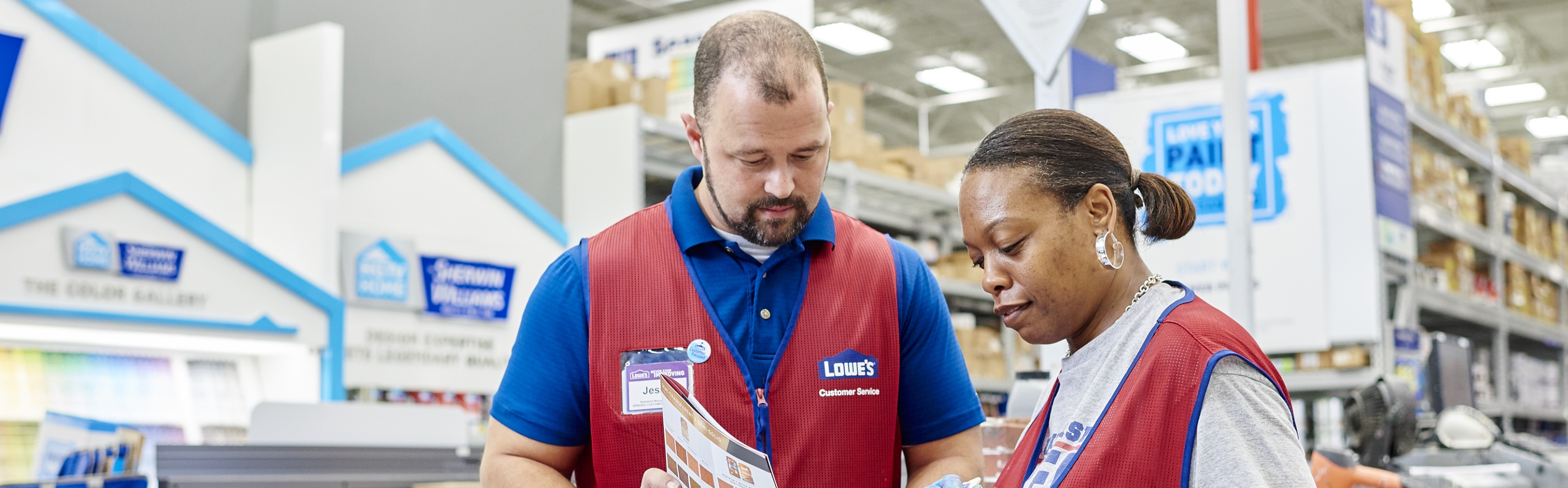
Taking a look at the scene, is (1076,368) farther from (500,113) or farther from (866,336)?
(500,113)

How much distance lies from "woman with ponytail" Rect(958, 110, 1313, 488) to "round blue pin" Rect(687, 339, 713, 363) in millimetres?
437

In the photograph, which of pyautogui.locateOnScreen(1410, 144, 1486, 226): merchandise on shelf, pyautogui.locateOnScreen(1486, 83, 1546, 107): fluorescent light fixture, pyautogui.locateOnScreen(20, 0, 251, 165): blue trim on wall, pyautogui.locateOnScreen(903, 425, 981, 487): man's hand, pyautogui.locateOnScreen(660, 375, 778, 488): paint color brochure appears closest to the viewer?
pyautogui.locateOnScreen(660, 375, 778, 488): paint color brochure

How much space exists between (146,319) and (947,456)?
311cm

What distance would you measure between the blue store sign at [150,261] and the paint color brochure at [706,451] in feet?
10.3

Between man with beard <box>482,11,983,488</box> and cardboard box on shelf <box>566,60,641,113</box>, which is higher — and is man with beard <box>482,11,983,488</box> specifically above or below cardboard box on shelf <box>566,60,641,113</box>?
below

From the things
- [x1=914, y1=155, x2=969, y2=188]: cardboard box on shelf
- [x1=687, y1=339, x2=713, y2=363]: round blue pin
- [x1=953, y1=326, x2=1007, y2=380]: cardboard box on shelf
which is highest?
[x1=914, y1=155, x2=969, y2=188]: cardboard box on shelf

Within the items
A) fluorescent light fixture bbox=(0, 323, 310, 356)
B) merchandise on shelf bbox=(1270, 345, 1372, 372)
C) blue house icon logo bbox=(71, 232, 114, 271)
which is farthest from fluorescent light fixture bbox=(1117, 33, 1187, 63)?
blue house icon logo bbox=(71, 232, 114, 271)

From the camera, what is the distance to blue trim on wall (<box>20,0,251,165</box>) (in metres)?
4.24

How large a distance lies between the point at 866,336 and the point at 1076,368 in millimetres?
466

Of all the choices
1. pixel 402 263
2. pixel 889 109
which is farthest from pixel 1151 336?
pixel 889 109

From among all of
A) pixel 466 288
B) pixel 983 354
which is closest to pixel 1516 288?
pixel 983 354

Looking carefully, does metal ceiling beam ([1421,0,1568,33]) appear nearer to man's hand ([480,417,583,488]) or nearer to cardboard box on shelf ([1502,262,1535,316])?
cardboard box on shelf ([1502,262,1535,316])

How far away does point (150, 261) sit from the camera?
4.02m

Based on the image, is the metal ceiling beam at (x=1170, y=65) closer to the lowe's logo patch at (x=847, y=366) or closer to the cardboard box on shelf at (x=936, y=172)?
the cardboard box on shelf at (x=936, y=172)
